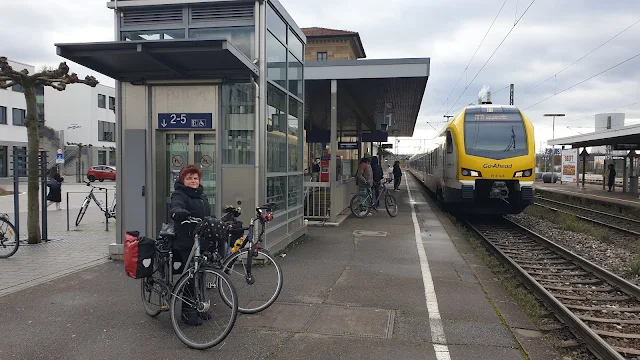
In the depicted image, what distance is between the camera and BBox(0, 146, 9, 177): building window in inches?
1689

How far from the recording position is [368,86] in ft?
44.3

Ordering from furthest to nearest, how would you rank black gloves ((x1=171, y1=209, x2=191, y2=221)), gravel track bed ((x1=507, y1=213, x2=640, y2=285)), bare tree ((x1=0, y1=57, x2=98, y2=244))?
bare tree ((x1=0, y1=57, x2=98, y2=244)), gravel track bed ((x1=507, y1=213, x2=640, y2=285)), black gloves ((x1=171, y1=209, x2=191, y2=221))

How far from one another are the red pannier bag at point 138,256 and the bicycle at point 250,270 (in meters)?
0.77

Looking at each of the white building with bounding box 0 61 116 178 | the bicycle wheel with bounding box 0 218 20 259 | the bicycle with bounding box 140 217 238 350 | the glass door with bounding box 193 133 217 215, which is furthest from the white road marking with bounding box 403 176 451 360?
the white building with bounding box 0 61 116 178

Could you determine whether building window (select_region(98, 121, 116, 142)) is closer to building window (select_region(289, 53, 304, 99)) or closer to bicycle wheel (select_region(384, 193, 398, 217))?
bicycle wheel (select_region(384, 193, 398, 217))

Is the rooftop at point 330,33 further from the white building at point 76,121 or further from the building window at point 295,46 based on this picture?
the building window at point 295,46

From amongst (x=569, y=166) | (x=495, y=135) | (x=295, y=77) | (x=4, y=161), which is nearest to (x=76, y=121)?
(x=4, y=161)

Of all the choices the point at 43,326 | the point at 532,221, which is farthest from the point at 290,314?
the point at 532,221

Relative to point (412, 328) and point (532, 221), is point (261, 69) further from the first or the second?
point (532, 221)

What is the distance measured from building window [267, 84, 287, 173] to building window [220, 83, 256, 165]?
0.36m

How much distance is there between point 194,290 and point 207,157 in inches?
144

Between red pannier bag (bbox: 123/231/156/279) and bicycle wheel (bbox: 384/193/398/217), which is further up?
red pannier bag (bbox: 123/231/156/279)

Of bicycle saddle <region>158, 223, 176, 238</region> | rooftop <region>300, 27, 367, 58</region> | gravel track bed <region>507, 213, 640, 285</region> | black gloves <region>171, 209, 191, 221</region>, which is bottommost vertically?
gravel track bed <region>507, 213, 640, 285</region>

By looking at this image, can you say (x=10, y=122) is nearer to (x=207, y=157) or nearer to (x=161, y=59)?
(x=207, y=157)
